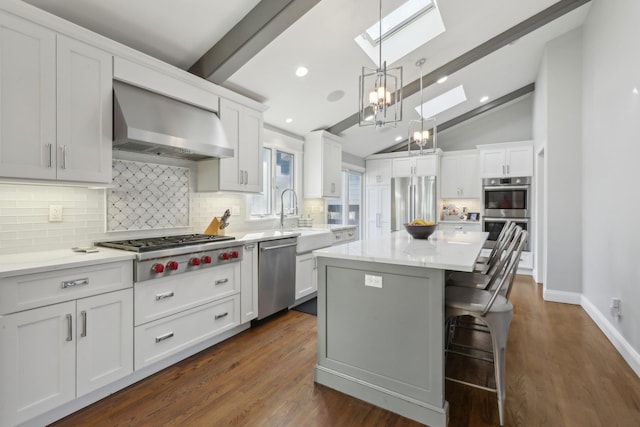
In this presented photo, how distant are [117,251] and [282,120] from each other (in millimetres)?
2769

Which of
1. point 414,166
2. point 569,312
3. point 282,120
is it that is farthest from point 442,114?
point 569,312

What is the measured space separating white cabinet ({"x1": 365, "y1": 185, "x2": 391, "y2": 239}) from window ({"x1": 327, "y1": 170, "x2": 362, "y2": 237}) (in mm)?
205

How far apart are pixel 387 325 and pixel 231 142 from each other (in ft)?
7.66

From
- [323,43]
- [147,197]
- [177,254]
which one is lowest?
[177,254]

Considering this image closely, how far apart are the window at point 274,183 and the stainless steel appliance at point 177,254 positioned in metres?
1.40

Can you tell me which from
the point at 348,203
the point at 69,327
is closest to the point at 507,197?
the point at 348,203

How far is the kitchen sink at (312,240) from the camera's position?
3.73 metres

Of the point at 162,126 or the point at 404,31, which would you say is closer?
the point at 162,126

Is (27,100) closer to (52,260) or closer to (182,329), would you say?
(52,260)

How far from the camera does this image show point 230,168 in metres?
3.21

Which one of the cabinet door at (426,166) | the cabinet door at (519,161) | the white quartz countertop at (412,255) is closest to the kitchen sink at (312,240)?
the white quartz countertop at (412,255)

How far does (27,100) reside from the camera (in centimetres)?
187

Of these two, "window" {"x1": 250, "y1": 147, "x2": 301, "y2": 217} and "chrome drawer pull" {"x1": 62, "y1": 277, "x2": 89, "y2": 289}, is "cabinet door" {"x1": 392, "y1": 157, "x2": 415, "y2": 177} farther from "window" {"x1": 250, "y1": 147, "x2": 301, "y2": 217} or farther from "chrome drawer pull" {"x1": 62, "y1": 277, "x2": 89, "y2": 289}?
"chrome drawer pull" {"x1": 62, "y1": 277, "x2": 89, "y2": 289}

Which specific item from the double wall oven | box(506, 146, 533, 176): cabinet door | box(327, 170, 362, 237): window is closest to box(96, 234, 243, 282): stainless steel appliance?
box(327, 170, 362, 237): window
